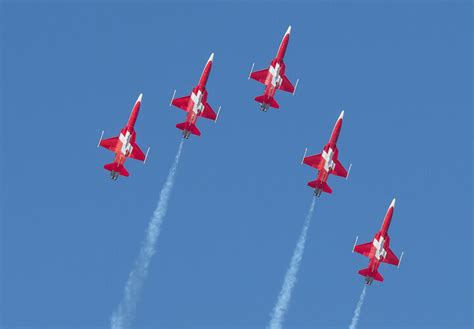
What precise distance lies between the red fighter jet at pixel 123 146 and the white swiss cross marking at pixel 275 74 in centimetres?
1555

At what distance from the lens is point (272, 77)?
190375 mm

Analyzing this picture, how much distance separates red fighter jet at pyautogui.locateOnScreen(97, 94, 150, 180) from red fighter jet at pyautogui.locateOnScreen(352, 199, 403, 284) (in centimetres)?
2379

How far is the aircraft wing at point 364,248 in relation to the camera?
608ft

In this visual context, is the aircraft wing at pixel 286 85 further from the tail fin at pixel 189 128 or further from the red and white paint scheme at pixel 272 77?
the tail fin at pixel 189 128

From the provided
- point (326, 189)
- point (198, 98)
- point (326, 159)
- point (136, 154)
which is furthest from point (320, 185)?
point (136, 154)

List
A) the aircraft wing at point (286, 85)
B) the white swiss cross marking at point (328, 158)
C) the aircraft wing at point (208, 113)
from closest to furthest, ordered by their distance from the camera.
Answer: the white swiss cross marking at point (328, 158)
the aircraft wing at point (208, 113)
the aircraft wing at point (286, 85)

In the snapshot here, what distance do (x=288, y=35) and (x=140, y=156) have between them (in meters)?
21.0

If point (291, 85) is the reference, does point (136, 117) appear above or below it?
below

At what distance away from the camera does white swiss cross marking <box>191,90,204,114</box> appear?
183750 millimetres

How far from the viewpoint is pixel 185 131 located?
181375 millimetres

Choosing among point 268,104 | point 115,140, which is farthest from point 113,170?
point 268,104

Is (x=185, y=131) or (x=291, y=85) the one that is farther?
(x=291, y=85)

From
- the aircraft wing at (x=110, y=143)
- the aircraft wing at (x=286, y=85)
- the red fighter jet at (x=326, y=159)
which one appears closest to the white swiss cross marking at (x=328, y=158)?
the red fighter jet at (x=326, y=159)

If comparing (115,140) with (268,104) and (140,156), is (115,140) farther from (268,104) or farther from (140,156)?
(268,104)
